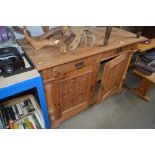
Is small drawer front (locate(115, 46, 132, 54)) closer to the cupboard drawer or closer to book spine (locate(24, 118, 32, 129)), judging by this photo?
the cupboard drawer

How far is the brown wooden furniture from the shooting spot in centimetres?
167

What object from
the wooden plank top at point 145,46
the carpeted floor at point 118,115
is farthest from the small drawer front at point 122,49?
the carpeted floor at point 118,115

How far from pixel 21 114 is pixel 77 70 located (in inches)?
24.5

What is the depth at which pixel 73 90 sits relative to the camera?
1.27m

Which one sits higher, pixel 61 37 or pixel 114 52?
pixel 61 37

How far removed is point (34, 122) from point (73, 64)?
606 mm

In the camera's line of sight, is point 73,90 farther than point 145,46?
No

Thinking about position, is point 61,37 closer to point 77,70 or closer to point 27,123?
point 77,70

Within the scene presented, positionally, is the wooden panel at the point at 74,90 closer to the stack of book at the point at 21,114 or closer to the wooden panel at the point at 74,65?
the wooden panel at the point at 74,65

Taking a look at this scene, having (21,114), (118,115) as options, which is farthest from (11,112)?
(118,115)

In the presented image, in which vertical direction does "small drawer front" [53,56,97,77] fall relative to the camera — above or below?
below

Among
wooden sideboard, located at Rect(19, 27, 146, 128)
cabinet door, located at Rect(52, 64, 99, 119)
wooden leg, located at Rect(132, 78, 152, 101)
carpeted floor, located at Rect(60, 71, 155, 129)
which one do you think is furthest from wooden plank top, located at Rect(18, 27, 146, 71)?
carpeted floor, located at Rect(60, 71, 155, 129)

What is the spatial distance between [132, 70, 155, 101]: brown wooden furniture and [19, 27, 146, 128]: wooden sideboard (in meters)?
0.28
